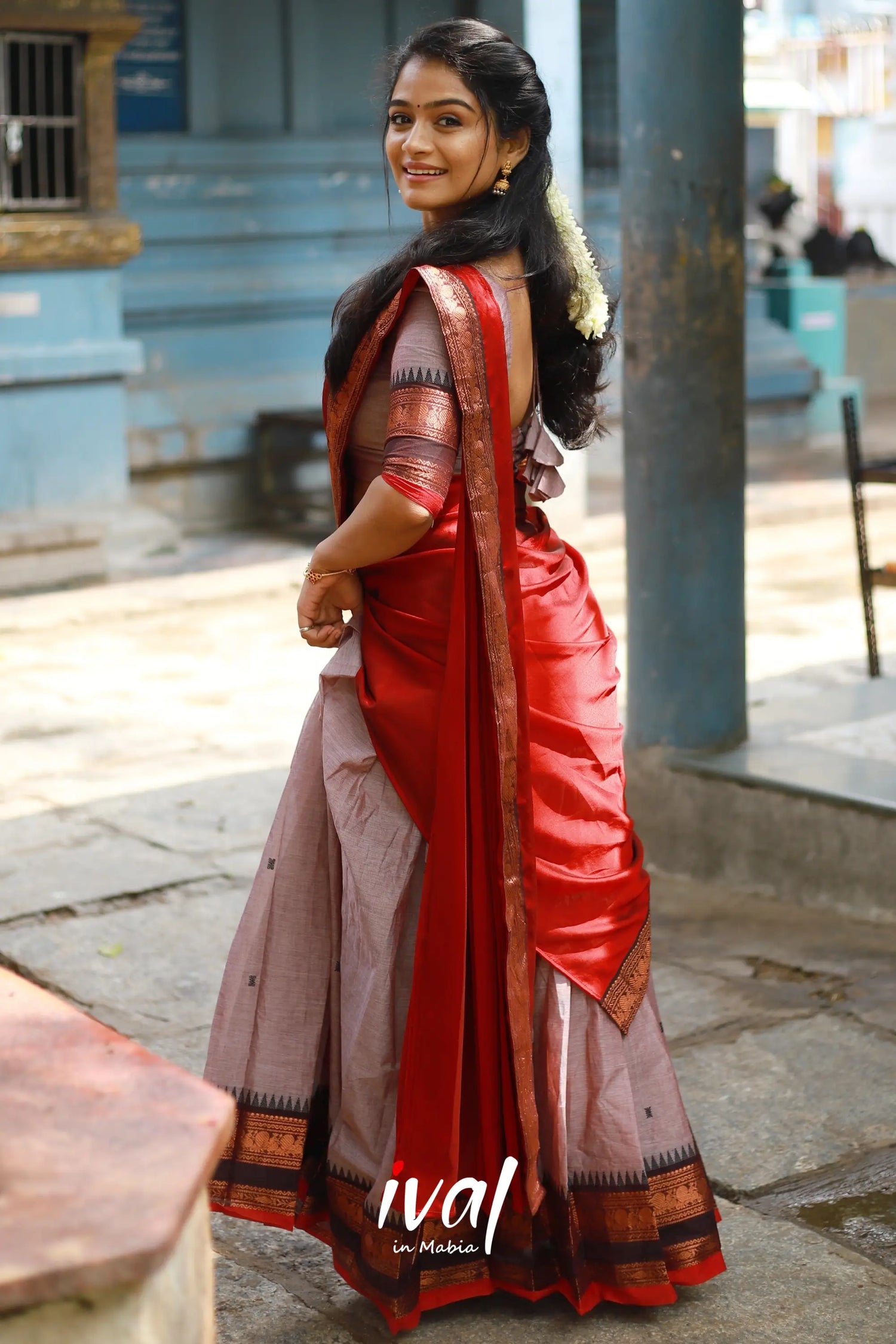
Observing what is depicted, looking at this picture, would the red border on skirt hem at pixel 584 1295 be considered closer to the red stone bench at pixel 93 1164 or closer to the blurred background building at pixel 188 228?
the red stone bench at pixel 93 1164

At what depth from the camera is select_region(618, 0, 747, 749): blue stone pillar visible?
4258mm

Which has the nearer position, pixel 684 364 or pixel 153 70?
pixel 684 364

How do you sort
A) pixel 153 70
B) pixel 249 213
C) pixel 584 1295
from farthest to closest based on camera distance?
pixel 249 213
pixel 153 70
pixel 584 1295

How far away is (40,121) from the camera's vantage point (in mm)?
8469

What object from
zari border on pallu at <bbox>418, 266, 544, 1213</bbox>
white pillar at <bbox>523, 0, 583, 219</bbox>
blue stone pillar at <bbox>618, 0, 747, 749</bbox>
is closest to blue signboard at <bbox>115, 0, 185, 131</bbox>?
white pillar at <bbox>523, 0, 583, 219</bbox>

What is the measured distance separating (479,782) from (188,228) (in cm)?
782

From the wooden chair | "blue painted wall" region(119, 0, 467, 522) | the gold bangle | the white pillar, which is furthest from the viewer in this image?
"blue painted wall" region(119, 0, 467, 522)

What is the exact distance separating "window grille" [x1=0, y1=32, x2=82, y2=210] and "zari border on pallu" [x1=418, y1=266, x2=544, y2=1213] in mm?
6579

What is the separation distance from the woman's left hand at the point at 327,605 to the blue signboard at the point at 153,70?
760 cm

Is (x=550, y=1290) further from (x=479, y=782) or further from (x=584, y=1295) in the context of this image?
(x=479, y=782)

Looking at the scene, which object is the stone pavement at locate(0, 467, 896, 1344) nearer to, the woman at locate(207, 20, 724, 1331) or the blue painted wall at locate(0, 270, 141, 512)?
the woman at locate(207, 20, 724, 1331)

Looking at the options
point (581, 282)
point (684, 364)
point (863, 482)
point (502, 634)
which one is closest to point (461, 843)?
point (502, 634)

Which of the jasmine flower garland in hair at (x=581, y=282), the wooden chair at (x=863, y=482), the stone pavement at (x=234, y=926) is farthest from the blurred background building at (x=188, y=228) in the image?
the jasmine flower garland in hair at (x=581, y=282)

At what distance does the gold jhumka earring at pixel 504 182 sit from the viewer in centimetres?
249
